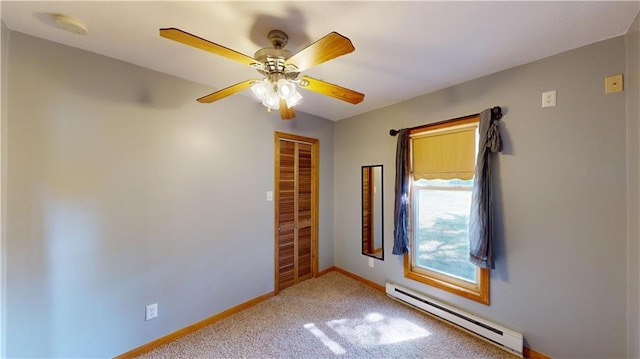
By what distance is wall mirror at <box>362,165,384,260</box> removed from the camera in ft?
10.3

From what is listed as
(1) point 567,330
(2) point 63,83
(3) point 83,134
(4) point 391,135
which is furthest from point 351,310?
(2) point 63,83

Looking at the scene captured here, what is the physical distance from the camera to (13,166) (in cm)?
148

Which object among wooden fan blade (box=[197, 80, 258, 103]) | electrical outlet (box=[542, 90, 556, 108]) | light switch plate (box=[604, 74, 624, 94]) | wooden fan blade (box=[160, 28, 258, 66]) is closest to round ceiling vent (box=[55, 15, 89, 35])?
wooden fan blade (box=[197, 80, 258, 103])

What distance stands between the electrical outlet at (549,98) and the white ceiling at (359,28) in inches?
11.4

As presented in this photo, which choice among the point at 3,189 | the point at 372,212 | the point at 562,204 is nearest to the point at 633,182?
the point at 562,204

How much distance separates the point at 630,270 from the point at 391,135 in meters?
2.11

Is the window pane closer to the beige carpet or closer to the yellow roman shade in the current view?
the yellow roman shade

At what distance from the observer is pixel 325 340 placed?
83.6 inches

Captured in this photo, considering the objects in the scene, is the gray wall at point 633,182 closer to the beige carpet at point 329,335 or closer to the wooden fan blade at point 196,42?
the beige carpet at point 329,335

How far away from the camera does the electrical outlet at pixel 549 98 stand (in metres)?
1.79

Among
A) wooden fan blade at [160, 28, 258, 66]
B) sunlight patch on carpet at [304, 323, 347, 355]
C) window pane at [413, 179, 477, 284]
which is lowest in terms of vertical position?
sunlight patch on carpet at [304, 323, 347, 355]

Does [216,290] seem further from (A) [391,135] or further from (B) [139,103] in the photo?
(A) [391,135]

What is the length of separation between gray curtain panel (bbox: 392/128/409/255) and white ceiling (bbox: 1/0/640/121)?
35.1 inches

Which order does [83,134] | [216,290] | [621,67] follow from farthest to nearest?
[216,290] → [83,134] → [621,67]
